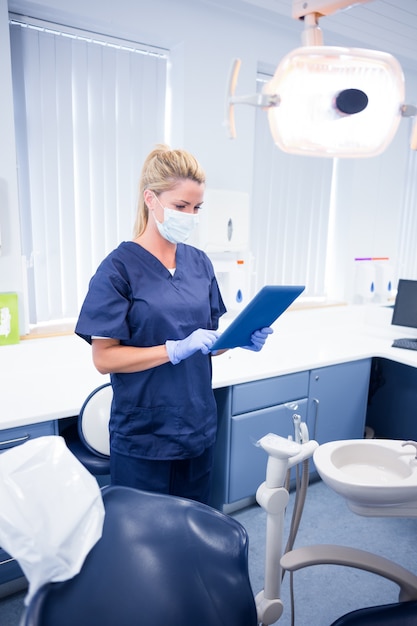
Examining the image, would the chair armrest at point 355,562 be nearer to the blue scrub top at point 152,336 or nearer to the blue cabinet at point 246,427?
the blue scrub top at point 152,336

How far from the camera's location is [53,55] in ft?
6.72

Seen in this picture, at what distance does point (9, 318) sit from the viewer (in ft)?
6.52

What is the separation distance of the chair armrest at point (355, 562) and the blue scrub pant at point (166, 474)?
0.36 metres

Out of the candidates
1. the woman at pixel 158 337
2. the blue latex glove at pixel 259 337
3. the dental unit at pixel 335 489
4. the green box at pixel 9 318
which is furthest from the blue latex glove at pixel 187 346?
the green box at pixel 9 318

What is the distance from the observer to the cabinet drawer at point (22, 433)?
1.50 metres

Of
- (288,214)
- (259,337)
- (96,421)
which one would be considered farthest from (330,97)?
(288,214)

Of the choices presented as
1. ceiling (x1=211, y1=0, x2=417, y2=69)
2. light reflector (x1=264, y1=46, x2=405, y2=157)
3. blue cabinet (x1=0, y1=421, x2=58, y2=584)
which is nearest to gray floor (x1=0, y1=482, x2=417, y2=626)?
blue cabinet (x1=0, y1=421, x2=58, y2=584)

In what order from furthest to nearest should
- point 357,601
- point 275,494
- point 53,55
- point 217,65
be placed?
1. point 217,65
2. point 53,55
3. point 357,601
4. point 275,494

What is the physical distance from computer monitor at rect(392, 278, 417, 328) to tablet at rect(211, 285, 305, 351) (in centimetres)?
173

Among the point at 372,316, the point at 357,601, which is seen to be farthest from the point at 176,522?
the point at 372,316

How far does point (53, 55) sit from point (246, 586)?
2142 mm

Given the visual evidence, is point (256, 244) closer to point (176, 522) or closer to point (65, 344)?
point (65, 344)

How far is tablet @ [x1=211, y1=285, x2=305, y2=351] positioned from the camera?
1128 mm

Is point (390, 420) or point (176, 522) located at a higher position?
point (176, 522)
